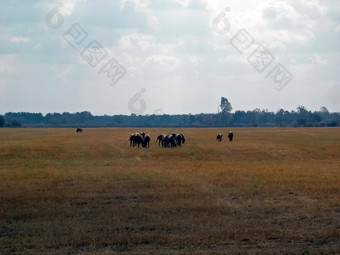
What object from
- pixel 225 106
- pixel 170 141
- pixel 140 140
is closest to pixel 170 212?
pixel 170 141

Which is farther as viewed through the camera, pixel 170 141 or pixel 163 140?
pixel 163 140

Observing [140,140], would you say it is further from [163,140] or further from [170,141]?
[170,141]

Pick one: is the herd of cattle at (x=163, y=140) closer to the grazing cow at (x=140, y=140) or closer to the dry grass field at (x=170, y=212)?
the grazing cow at (x=140, y=140)

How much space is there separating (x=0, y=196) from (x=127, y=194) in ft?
12.2

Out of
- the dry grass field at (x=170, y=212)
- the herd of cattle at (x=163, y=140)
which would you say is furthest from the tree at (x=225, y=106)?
the dry grass field at (x=170, y=212)

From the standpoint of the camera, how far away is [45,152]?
133ft

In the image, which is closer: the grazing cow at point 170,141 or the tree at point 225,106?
the grazing cow at point 170,141

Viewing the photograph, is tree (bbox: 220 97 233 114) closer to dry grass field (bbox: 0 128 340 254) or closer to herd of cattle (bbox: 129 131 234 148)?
herd of cattle (bbox: 129 131 234 148)

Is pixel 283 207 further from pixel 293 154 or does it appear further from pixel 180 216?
pixel 293 154

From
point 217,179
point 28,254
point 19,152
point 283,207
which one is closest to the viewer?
point 28,254

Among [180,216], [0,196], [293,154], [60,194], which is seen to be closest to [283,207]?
[180,216]

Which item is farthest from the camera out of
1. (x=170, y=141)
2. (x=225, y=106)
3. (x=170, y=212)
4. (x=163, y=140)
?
(x=225, y=106)

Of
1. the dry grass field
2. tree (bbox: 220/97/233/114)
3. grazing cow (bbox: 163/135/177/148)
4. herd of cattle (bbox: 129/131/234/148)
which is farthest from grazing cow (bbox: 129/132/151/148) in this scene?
tree (bbox: 220/97/233/114)

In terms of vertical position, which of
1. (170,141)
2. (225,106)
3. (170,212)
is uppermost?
(225,106)
